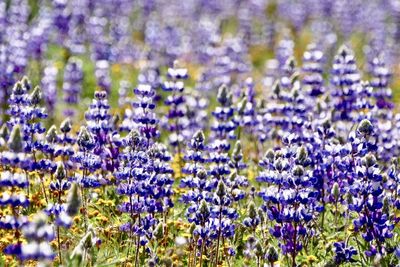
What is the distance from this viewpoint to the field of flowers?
5082mm

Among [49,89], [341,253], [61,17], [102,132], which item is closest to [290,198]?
[341,253]

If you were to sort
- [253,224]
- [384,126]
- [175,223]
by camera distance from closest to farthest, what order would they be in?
[253,224], [175,223], [384,126]

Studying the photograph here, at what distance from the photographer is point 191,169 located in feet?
19.5

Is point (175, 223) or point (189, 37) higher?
point (189, 37)

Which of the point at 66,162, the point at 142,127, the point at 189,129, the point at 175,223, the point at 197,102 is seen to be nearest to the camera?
the point at 175,223

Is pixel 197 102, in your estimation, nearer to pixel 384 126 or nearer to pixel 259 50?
pixel 384 126

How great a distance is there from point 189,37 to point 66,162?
8879 millimetres

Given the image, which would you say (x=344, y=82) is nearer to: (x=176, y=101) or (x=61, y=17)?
(x=176, y=101)

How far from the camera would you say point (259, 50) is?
53.8 feet

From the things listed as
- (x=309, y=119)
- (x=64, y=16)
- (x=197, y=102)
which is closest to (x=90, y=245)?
(x=309, y=119)

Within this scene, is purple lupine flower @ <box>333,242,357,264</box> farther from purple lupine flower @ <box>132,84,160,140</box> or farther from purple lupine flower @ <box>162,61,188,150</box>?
purple lupine flower @ <box>162,61,188,150</box>

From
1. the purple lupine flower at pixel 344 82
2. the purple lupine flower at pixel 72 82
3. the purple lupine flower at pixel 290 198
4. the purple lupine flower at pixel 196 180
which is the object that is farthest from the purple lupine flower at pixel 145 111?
the purple lupine flower at pixel 72 82

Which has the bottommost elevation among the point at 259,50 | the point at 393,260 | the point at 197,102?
the point at 393,260

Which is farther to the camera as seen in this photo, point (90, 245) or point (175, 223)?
point (175, 223)
